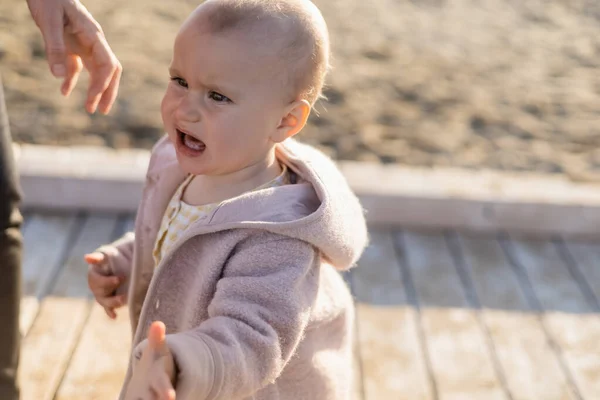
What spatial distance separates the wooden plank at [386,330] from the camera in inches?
102

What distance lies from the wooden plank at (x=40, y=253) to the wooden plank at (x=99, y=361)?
0.65 ft

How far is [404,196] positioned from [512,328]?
0.71 meters

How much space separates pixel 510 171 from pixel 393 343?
141cm

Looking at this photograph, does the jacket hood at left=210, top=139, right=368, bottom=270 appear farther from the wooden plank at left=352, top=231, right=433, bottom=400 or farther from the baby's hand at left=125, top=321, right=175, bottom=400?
the wooden plank at left=352, top=231, right=433, bottom=400

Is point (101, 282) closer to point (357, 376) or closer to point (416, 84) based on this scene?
point (357, 376)

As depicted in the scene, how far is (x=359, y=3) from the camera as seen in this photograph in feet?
20.5

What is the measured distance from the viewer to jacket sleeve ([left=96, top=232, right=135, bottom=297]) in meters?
1.96

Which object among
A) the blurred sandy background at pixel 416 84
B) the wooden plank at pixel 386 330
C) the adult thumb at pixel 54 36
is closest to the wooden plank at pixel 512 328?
the wooden plank at pixel 386 330

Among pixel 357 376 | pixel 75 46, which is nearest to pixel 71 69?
pixel 75 46

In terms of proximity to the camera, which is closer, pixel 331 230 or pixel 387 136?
pixel 331 230

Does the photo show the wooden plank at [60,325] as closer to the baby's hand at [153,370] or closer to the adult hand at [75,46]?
the adult hand at [75,46]

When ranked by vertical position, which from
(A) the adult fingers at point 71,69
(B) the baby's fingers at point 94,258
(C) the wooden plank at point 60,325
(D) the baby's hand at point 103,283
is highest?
(A) the adult fingers at point 71,69

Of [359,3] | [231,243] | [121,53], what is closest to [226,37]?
[231,243]

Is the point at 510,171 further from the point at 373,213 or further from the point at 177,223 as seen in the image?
the point at 177,223
